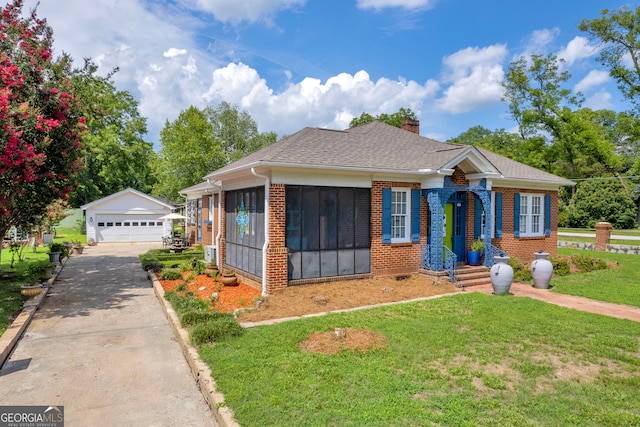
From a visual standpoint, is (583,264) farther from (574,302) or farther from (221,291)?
(221,291)

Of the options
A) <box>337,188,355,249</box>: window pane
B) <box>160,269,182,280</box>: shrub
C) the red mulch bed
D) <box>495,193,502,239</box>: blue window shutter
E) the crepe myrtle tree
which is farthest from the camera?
<box>495,193,502,239</box>: blue window shutter

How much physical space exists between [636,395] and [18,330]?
32.9 feet

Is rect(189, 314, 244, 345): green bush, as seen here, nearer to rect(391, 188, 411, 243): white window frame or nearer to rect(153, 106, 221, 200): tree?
rect(391, 188, 411, 243): white window frame

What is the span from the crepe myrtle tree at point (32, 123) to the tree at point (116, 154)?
29.1 meters

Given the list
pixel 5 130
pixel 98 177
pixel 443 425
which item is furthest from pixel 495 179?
pixel 98 177

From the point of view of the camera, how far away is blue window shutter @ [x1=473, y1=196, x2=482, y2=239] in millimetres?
13430

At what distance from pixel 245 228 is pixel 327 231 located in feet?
9.29

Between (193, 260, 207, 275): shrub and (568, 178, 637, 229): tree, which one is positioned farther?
(568, 178, 637, 229): tree

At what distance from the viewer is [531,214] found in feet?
49.8

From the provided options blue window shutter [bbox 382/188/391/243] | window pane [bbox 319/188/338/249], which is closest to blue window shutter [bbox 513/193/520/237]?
blue window shutter [bbox 382/188/391/243]

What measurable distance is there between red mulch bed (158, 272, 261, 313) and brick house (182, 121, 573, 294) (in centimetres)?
46

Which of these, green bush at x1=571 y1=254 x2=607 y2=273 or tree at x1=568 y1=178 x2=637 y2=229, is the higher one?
tree at x1=568 y1=178 x2=637 y2=229

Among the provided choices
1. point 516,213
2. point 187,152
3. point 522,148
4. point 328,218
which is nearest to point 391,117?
point 522,148

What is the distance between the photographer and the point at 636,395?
471 cm
